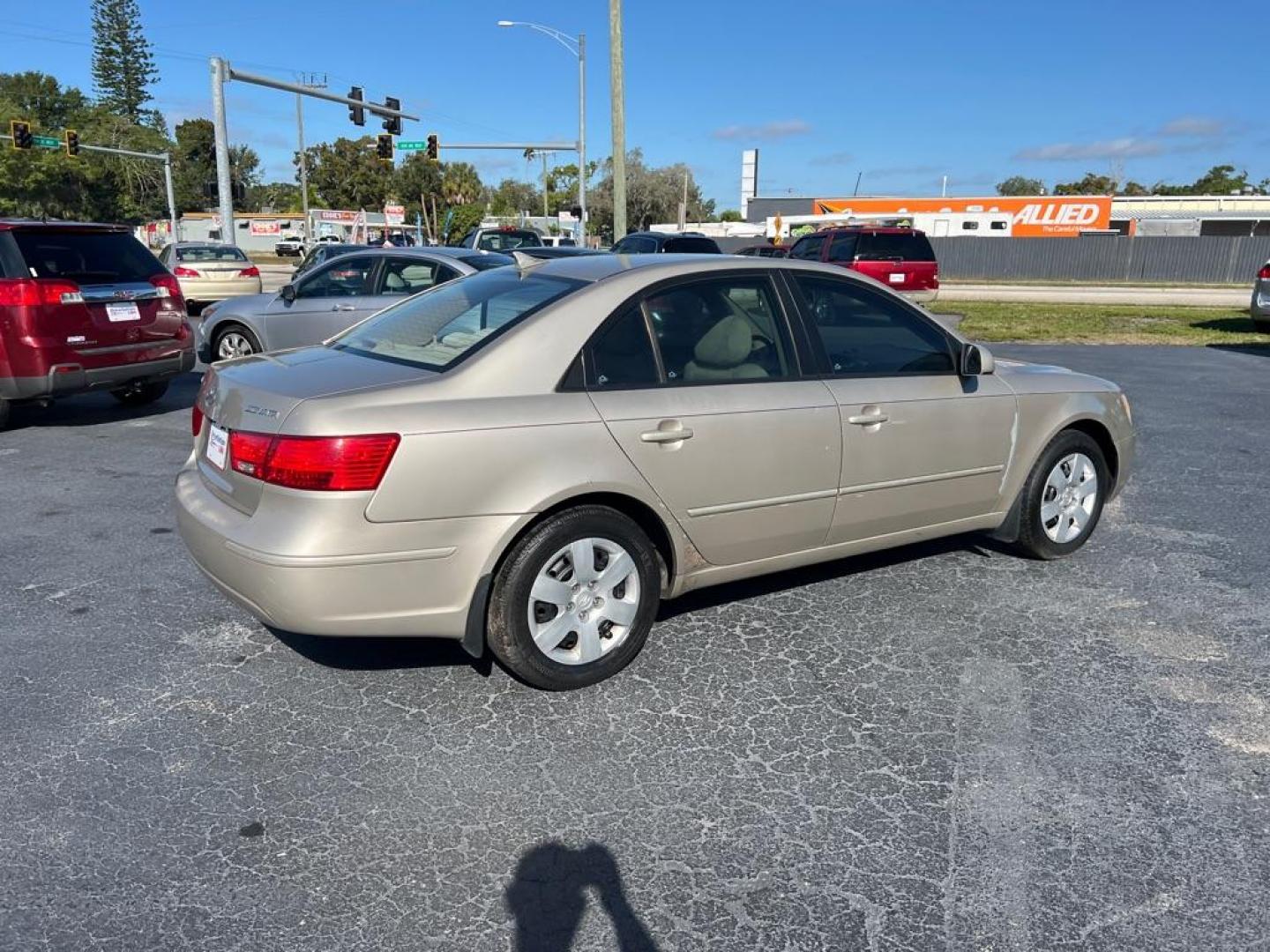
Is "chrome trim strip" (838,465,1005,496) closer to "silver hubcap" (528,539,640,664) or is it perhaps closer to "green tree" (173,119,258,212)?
"silver hubcap" (528,539,640,664)

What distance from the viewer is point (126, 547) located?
17.5 ft

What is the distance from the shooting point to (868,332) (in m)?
4.61

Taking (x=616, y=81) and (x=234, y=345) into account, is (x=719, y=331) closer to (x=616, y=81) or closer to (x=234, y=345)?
(x=234, y=345)

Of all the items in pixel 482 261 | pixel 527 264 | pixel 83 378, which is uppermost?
pixel 527 264

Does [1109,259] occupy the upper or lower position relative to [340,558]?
upper

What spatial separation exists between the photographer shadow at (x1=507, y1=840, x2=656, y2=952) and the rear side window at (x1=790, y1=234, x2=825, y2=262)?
1752cm

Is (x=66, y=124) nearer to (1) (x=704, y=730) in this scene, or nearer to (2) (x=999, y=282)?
(2) (x=999, y=282)

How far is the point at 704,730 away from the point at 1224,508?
450cm

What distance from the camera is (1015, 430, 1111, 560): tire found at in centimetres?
502

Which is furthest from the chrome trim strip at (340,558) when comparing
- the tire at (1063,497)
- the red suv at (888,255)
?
the red suv at (888,255)

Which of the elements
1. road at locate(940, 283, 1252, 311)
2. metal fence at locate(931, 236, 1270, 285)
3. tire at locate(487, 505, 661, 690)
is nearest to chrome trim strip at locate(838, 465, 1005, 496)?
tire at locate(487, 505, 661, 690)

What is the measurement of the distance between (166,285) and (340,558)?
6695 millimetres

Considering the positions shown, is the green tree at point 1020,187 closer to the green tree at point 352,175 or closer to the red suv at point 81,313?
the green tree at point 352,175

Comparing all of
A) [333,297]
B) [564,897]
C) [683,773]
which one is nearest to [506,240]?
[333,297]
